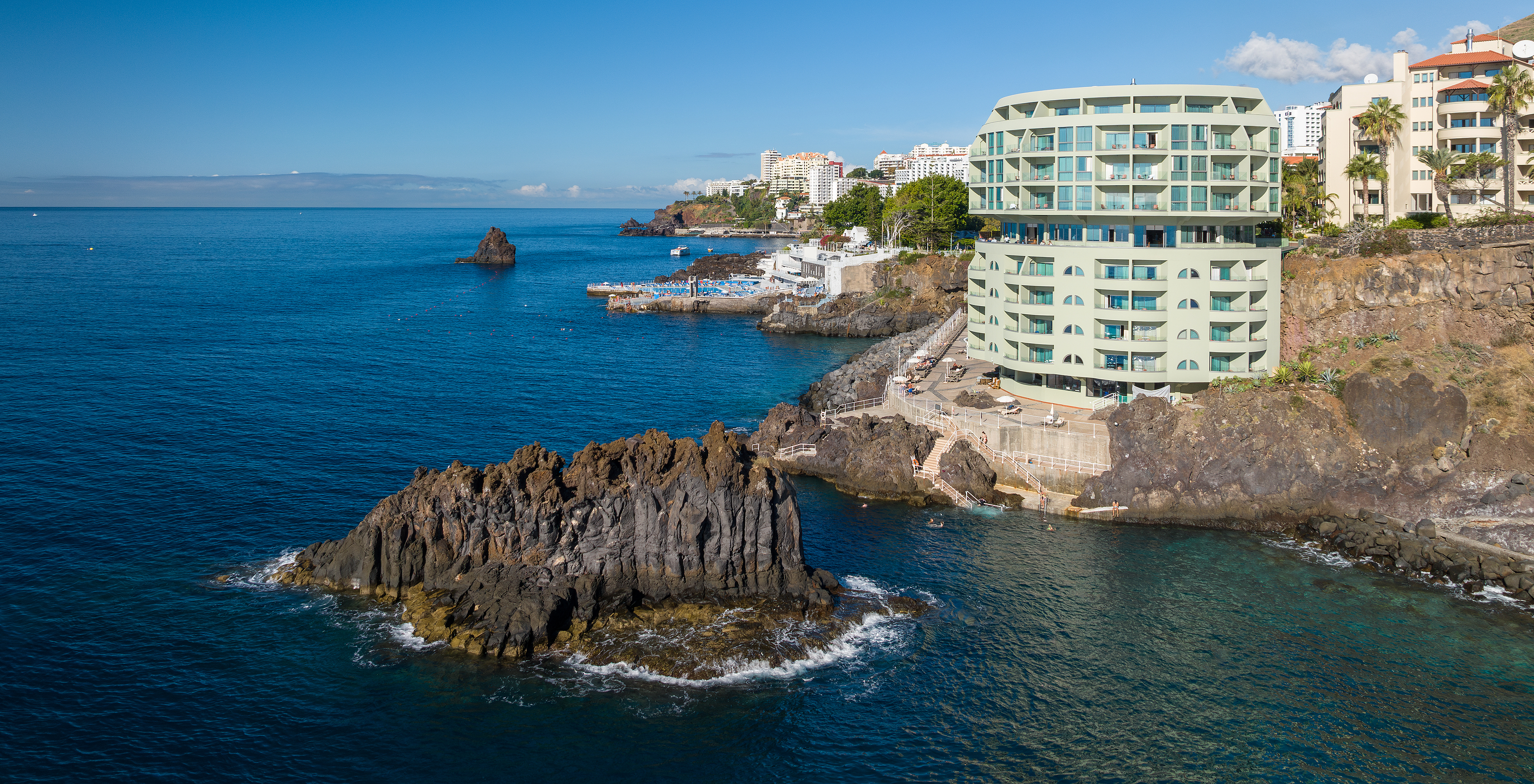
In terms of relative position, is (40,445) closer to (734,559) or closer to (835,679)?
(734,559)

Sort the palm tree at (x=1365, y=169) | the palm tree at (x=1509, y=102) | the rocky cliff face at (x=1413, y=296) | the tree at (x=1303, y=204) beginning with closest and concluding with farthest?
the rocky cliff face at (x=1413, y=296) < the palm tree at (x=1509, y=102) < the palm tree at (x=1365, y=169) < the tree at (x=1303, y=204)

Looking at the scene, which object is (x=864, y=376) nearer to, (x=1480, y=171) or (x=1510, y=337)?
(x=1510, y=337)

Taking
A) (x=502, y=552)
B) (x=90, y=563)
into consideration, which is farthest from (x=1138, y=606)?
(x=90, y=563)

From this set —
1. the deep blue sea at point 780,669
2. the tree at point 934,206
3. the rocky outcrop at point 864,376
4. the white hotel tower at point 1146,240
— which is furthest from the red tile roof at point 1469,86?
the tree at point 934,206

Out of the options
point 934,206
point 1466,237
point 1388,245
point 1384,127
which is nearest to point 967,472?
point 1388,245

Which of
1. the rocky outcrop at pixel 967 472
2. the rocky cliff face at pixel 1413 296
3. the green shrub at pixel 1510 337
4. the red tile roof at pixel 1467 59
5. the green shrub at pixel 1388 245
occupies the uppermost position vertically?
the red tile roof at pixel 1467 59

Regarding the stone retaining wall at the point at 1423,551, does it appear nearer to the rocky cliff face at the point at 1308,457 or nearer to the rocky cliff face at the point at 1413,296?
the rocky cliff face at the point at 1308,457

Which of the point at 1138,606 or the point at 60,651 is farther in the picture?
the point at 1138,606
